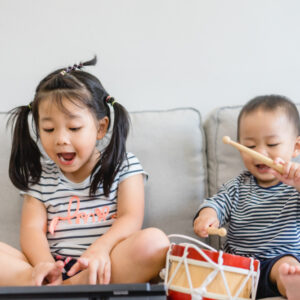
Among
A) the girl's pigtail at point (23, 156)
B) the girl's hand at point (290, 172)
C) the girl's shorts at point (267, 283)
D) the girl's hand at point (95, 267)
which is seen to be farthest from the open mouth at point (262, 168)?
the girl's pigtail at point (23, 156)

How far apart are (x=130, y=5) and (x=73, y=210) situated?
67 centimetres

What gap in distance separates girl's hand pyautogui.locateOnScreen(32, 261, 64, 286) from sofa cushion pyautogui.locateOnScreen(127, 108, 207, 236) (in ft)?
1.17

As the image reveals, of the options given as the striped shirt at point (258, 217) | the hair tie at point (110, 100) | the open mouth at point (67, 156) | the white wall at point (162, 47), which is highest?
the white wall at point (162, 47)

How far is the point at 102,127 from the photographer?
1.18 m

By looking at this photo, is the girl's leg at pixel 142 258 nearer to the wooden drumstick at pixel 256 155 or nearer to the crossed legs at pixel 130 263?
the crossed legs at pixel 130 263

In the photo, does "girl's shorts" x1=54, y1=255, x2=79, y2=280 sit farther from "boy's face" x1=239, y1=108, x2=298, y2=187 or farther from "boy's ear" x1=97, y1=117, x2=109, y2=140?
"boy's face" x1=239, y1=108, x2=298, y2=187

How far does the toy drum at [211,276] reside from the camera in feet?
2.68

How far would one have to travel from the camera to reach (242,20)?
1361 mm

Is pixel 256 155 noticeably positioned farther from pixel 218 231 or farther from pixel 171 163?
pixel 171 163

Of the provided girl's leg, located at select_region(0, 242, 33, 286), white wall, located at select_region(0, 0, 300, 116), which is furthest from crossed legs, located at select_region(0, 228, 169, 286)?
white wall, located at select_region(0, 0, 300, 116)

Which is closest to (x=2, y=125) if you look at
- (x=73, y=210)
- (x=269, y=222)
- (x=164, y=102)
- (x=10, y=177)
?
(x=10, y=177)

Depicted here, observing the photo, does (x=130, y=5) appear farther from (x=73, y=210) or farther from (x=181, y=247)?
(x=181, y=247)

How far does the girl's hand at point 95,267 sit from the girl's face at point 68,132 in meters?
0.28

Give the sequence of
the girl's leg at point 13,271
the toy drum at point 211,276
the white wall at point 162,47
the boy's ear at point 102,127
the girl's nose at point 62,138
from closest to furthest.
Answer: the toy drum at point 211,276 < the girl's leg at point 13,271 < the girl's nose at point 62,138 < the boy's ear at point 102,127 < the white wall at point 162,47
